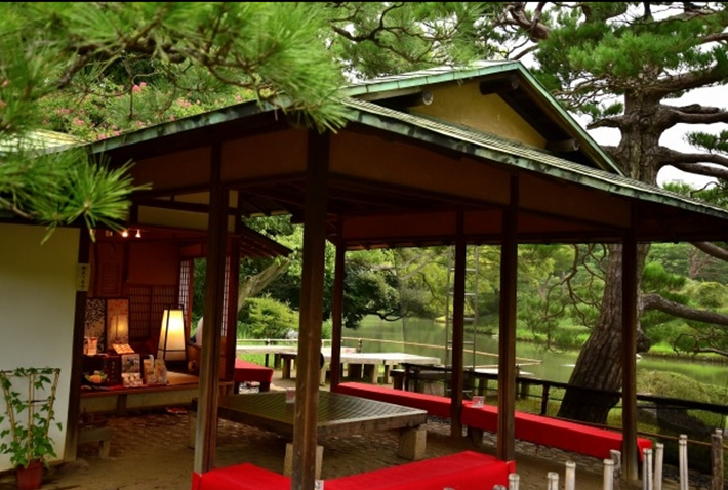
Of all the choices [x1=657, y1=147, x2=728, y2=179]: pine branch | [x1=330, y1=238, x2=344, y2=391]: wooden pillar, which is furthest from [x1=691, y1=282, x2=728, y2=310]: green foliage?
[x1=330, y1=238, x2=344, y2=391]: wooden pillar

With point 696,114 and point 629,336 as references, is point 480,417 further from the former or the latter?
point 696,114

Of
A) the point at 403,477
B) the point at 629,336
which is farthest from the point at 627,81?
the point at 403,477

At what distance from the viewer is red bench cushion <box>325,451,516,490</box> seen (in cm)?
488

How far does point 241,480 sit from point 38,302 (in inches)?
105

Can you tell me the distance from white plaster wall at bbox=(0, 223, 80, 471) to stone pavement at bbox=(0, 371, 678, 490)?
534 millimetres

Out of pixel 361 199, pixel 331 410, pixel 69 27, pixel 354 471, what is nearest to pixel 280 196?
pixel 361 199

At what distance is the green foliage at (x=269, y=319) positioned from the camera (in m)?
19.1

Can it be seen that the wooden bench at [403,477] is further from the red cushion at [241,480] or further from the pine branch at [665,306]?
the pine branch at [665,306]

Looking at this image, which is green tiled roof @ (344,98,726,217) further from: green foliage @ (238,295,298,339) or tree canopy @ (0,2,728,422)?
green foliage @ (238,295,298,339)

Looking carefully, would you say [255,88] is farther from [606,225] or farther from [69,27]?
[606,225]

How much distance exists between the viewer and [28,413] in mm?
5785

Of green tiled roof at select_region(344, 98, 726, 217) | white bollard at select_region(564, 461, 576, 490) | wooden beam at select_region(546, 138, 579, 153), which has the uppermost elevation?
wooden beam at select_region(546, 138, 579, 153)

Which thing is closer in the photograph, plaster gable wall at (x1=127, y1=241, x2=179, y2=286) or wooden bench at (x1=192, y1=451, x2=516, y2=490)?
wooden bench at (x1=192, y1=451, x2=516, y2=490)

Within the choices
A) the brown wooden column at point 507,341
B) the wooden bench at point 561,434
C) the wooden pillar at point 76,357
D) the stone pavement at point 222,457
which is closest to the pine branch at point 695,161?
the wooden bench at point 561,434
